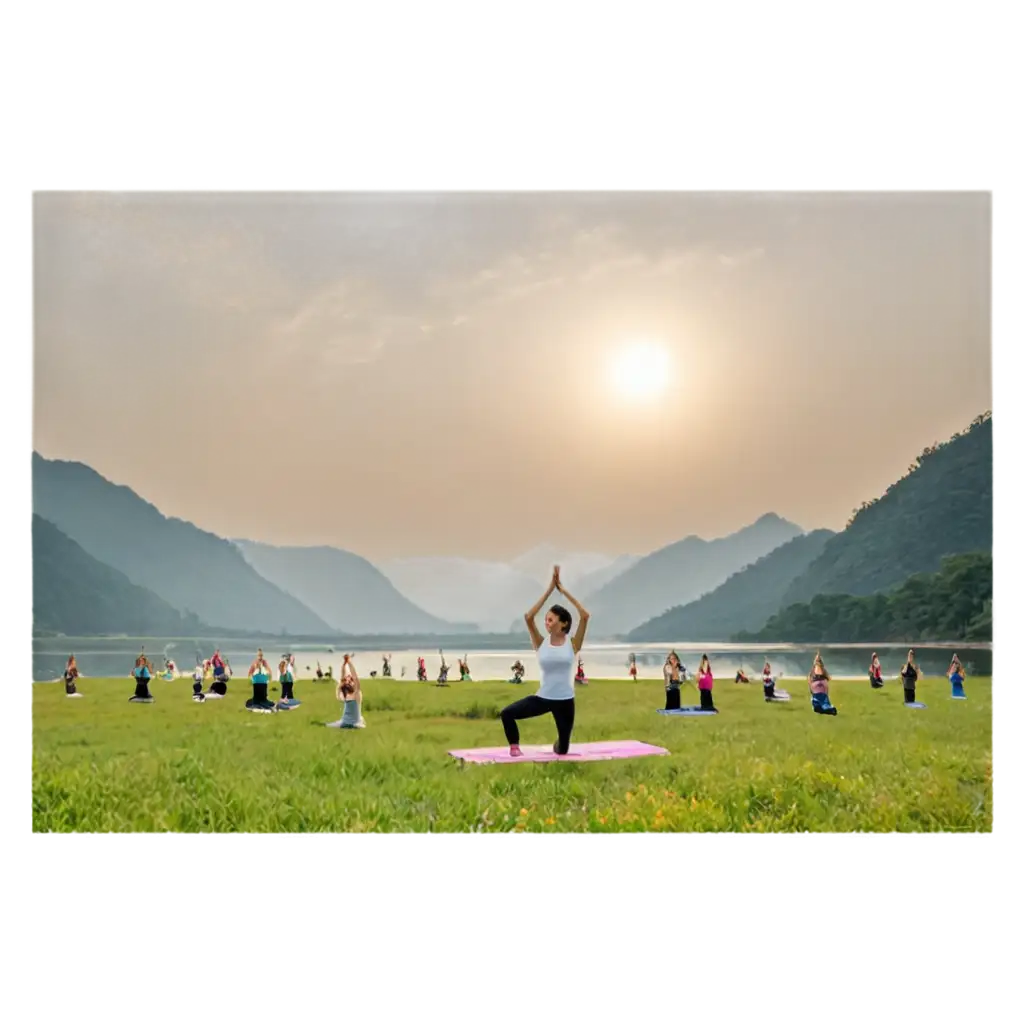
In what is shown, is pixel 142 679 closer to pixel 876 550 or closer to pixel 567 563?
pixel 567 563

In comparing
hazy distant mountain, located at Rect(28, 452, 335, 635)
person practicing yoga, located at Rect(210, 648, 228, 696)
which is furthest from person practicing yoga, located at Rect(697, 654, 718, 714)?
person practicing yoga, located at Rect(210, 648, 228, 696)

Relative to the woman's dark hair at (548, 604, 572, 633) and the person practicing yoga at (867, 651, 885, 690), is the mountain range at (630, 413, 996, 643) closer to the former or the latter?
the person practicing yoga at (867, 651, 885, 690)

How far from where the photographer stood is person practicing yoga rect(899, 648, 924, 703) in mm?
7555

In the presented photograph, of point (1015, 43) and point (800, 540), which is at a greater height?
point (1015, 43)

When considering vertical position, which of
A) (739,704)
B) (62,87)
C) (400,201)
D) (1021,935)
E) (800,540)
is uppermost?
(62,87)

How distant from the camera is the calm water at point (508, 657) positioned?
7355mm

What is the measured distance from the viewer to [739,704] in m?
7.65

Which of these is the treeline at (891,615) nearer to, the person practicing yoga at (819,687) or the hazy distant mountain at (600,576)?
the person practicing yoga at (819,687)

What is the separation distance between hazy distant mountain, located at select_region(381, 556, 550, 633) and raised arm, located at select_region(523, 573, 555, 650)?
0.24ft

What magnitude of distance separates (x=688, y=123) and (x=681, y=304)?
1118 millimetres

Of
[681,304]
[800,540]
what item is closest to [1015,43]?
[681,304]

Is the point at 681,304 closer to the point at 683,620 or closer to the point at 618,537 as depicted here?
the point at 618,537

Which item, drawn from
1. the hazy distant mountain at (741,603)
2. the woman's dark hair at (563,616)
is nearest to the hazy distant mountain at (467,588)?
the woman's dark hair at (563,616)

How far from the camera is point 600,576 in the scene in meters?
7.63
